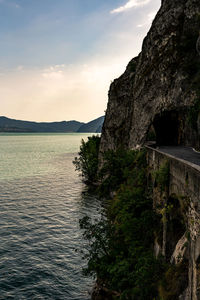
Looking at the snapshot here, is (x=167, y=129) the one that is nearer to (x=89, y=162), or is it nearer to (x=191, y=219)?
(x=191, y=219)

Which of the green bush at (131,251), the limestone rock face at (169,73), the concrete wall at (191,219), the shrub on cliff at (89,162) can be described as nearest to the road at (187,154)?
the concrete wall at (191,219)

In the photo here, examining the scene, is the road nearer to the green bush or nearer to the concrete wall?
the concrete wall

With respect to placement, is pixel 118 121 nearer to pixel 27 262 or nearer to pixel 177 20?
pixel 177 20

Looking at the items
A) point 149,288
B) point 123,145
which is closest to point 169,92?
point 123,145

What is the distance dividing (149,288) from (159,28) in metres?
45.6

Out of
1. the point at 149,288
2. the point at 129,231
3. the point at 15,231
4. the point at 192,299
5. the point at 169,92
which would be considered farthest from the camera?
the point at 169,92

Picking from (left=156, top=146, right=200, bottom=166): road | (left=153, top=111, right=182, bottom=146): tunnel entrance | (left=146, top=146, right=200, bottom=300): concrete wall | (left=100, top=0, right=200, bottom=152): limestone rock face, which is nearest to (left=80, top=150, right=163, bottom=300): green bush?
(left=153, top=111, right=182, bottom=146): tunnel entrance

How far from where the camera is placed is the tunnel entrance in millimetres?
30625

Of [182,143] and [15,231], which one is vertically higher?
[182,143]

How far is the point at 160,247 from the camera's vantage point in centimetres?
1661

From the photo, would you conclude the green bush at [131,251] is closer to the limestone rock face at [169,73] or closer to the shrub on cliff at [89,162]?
the limestone rock face at [169,73]

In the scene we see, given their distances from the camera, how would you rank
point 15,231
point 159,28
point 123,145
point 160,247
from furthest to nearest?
point 123,145 → point 159,28 → point 15,231 → point 160,247

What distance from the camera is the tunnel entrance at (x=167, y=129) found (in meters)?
30.6

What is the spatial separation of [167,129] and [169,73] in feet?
52.1
